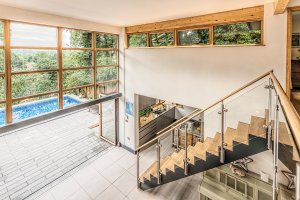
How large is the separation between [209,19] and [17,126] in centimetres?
573

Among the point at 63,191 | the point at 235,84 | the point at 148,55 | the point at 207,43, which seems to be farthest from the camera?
the point at 148,55

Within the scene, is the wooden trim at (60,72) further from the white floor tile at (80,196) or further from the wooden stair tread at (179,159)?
the wooden stair tread at (179,159)

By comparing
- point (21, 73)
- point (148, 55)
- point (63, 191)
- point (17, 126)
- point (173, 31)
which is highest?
point (173, 31)

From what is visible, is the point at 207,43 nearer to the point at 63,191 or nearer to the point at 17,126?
the point at 17,126

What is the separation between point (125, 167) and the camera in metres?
6.70

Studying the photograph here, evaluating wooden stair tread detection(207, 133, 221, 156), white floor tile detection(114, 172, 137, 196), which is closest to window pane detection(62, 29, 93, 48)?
white floor tile detection(114, 172, 137, 196)

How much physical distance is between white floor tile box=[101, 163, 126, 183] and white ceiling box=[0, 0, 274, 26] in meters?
5.10

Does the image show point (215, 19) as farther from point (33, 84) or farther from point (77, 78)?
point (33, 84)

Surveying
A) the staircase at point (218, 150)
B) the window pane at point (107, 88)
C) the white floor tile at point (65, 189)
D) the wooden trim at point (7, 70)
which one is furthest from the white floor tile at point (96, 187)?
the window pane at point (107, 88)

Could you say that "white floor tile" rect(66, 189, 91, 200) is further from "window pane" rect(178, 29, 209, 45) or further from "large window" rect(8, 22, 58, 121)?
"window pane" rect(178, 29, 209, 45)

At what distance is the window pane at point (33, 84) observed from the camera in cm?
474

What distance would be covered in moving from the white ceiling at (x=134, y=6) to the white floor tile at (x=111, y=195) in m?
5.14

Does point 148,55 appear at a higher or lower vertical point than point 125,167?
higher

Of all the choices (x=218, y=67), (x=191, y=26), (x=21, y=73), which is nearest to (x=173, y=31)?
(x=191, y=26)
